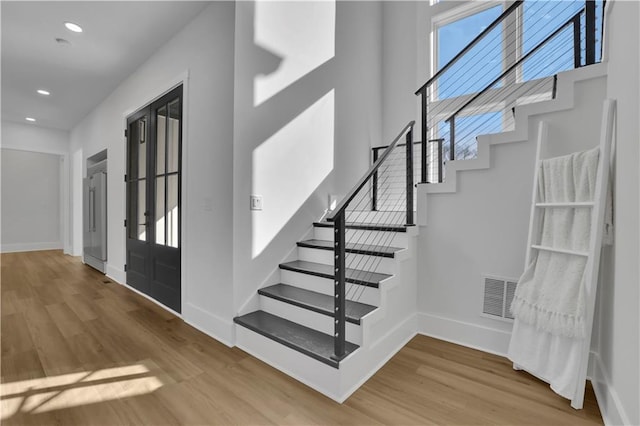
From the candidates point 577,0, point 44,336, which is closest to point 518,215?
point 577,0

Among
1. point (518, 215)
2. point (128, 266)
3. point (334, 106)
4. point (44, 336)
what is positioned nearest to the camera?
point (518, 215)

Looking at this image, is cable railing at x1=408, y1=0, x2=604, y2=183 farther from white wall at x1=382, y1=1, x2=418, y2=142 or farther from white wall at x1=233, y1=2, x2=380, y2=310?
white wall at x1=233, y1=2, x2=380, y2=310

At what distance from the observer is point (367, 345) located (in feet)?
6.63

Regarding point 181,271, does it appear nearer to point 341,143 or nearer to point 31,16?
point 341,143

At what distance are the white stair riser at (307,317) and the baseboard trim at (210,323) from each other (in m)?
0.33

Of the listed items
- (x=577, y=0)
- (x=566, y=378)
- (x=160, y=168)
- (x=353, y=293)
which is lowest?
(x=566, y=378)

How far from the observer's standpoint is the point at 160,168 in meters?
3.54

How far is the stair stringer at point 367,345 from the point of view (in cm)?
184

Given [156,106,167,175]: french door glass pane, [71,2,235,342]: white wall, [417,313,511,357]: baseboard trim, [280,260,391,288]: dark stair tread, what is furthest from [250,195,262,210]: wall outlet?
[417,313,511,357]: baseboard trim

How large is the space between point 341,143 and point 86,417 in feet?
10.7

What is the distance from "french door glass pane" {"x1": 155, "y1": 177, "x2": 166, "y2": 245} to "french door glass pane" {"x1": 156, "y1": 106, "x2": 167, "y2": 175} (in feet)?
0.50

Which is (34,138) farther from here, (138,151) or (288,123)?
(288,123)

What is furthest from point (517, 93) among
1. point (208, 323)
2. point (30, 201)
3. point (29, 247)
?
point (29, 247)

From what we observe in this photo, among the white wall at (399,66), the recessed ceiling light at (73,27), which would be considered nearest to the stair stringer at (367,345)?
the white wall at (399,66)
